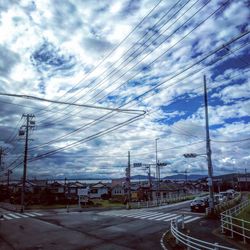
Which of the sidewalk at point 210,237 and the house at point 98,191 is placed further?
the house at point 98,191

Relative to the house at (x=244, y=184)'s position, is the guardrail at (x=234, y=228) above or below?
below

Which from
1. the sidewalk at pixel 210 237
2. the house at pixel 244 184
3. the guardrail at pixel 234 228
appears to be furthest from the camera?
the house at pixel 244 184

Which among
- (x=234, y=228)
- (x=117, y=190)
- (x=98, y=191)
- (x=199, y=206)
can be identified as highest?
(x=117, y=190)

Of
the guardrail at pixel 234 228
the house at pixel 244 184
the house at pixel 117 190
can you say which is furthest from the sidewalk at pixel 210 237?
the house at pixel 244 184

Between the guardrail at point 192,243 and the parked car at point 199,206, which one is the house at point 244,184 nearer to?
the parked car at point 199,206

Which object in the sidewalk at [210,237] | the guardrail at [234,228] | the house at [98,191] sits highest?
the house at [98,191]

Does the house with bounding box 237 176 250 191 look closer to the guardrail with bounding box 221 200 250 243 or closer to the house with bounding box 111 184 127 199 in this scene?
the house with bounding box 111 184 127 199

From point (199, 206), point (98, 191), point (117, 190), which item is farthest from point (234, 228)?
point (98, 191)

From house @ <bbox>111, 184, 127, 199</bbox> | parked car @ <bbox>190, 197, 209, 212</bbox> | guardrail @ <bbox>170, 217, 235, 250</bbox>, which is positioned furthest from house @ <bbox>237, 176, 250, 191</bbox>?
guardrail @ <bbox>170, 217, 235, 250</bbox>

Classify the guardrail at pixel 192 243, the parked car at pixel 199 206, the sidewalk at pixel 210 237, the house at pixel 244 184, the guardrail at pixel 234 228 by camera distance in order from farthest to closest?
the house at pixel 244 184 < the parked car at pixel 199 206 < the guardrail at pixel 234 228 < the sidewalk at pixel 210 237 < the guardrail at pixel 192 243

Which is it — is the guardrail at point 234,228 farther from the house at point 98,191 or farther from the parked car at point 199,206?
the house at point 98,191

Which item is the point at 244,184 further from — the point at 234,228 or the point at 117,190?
the point at 234,228

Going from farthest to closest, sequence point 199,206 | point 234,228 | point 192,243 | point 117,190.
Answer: point 117,190, point 199,206, point 234,228, point 192,243

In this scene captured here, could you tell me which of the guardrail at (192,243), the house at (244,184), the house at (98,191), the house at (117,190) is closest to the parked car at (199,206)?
the guardrail at (192,243)
